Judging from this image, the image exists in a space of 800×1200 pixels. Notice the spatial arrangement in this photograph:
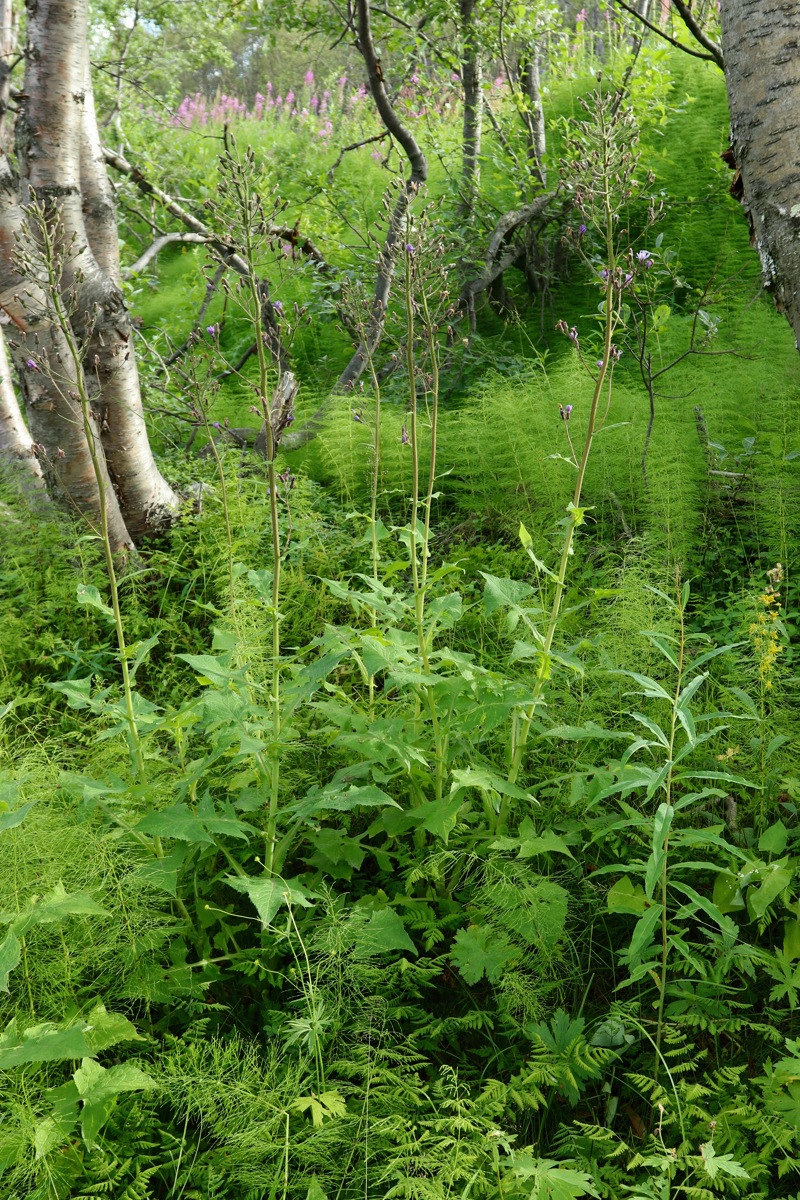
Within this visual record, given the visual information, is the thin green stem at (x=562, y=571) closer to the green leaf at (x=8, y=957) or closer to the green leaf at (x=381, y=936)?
the green leaf at (x=381, y=936)

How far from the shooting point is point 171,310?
695 centimetres

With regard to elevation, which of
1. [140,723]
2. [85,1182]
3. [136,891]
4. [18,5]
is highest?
[18,5]

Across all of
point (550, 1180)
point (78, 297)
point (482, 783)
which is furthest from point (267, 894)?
point (78, 297)

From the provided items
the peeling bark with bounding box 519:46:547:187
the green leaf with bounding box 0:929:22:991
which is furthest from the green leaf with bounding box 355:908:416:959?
the peeling bark with bounding box 519:46:547:187

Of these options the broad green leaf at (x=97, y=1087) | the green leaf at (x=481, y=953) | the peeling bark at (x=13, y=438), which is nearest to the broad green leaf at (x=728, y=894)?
the green leaf at (x=481, y=953)

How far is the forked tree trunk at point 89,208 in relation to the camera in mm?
3484

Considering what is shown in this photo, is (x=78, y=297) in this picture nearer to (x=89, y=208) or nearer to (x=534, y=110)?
(x=89, y=208)

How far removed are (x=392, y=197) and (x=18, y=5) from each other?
1212 centimetres

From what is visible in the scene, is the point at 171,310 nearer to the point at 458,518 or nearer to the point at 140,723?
the point at 458,518

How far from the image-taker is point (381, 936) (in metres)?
1.77

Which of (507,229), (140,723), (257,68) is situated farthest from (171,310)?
(257,68)

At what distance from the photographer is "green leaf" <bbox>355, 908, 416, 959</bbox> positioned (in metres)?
1.74

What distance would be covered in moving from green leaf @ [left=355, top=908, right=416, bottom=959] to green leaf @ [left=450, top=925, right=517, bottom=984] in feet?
0.35

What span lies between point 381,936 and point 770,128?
2.27 meters
